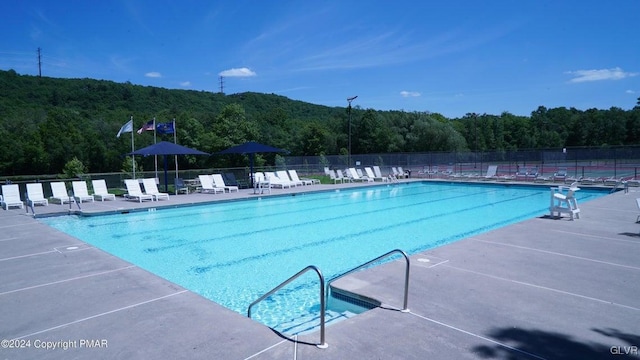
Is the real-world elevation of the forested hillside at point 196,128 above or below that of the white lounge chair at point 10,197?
above

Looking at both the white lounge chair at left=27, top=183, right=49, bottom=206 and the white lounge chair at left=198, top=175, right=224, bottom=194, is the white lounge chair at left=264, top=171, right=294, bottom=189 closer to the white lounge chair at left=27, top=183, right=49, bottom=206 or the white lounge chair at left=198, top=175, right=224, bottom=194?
the white lounge chair at left=198, top=175, right=224, bottom=194

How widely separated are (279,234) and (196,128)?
32.7 metres

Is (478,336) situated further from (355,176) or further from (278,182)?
(355,176)

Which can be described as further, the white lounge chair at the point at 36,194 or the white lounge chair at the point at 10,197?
the white lounge chair at the point at 36,194

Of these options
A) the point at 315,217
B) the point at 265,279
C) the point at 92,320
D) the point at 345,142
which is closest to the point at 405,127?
the point at 345,142

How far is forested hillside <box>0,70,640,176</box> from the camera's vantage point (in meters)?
35.5

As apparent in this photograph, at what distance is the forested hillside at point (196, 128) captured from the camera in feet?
116

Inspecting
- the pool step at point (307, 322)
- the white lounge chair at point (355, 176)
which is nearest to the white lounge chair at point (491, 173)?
the white lounge chair at point (355, 176)

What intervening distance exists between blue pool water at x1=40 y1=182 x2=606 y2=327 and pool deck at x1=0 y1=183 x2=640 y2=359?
1207 millimetres

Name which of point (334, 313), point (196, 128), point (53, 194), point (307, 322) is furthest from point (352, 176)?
point (196, 128)

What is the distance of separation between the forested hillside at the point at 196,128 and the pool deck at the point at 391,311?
26.2 metres

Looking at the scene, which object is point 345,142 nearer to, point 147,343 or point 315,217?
point 315,217

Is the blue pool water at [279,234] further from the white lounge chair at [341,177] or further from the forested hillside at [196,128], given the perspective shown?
the forested hillside at [196,128]

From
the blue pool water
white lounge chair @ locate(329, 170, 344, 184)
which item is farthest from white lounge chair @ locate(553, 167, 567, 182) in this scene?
white lounge chair @ locate(329, 170, 344, 184)
